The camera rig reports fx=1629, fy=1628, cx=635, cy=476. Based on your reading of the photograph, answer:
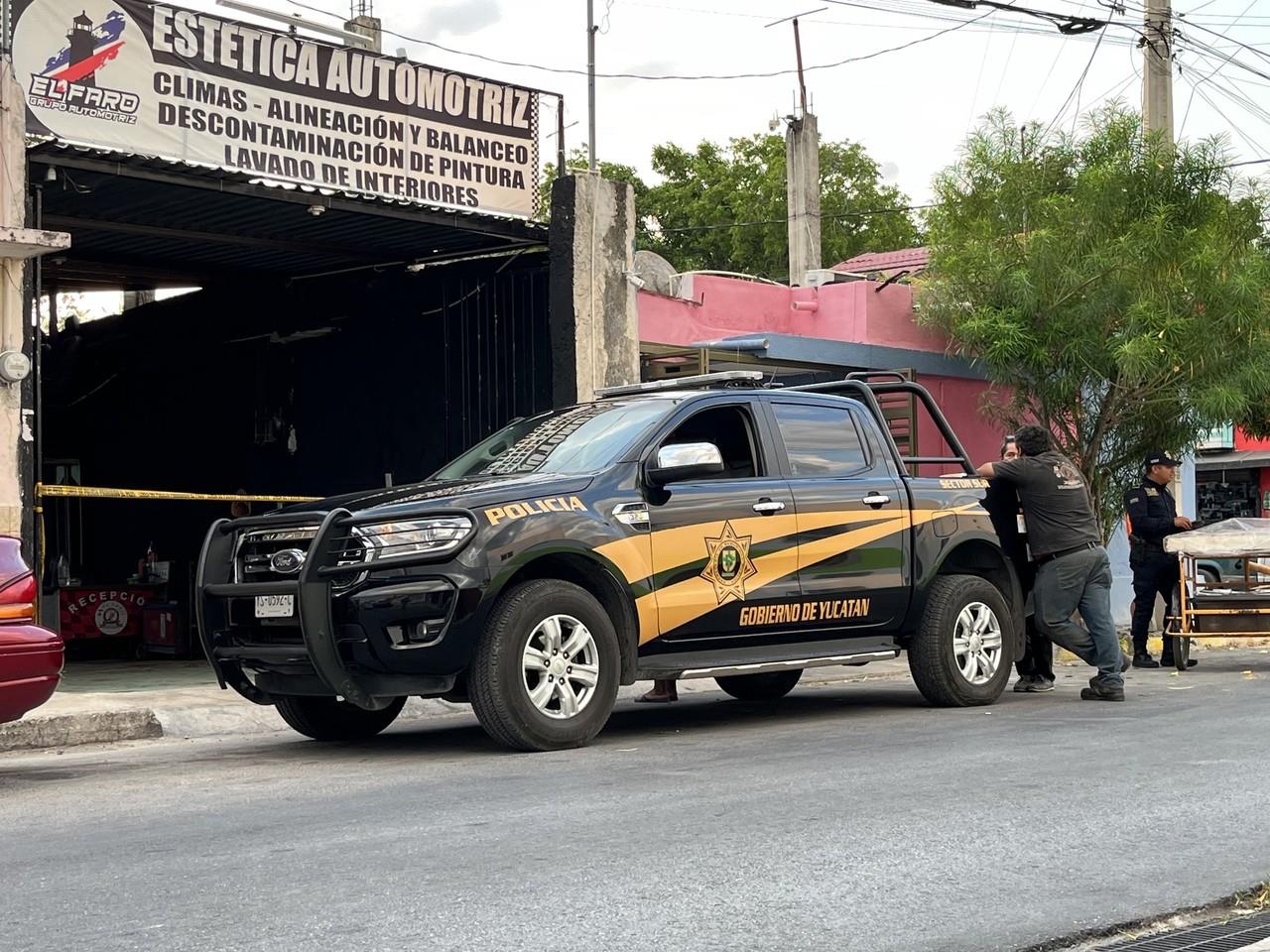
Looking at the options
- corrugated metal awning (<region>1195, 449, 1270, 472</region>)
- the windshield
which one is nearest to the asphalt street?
the windshield

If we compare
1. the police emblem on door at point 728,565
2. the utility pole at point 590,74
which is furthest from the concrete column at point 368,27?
the police emblem on door at point 728,565

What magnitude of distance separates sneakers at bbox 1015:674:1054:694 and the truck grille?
5339 millimetres


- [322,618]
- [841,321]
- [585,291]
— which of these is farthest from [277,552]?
[841,321]

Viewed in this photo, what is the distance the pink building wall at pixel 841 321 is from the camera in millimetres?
18172

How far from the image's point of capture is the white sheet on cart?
512 inches

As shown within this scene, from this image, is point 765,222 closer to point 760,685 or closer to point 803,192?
point 803,192

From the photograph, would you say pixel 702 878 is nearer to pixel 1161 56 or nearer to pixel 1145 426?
pixel 1145 426

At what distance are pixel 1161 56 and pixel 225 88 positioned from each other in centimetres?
1240

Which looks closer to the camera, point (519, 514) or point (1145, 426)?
point (519, 514)

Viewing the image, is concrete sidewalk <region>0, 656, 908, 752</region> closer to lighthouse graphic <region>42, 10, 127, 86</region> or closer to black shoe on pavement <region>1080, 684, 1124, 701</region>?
black shoe on pavement <region>1080, 684, 1124, 701</region>

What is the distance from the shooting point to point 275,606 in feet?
26.1

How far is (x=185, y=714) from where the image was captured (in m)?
10.1

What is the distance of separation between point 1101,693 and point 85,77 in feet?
28.1

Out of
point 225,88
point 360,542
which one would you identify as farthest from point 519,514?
point 225,88
